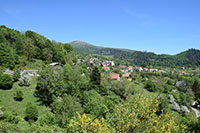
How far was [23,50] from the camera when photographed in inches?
1436

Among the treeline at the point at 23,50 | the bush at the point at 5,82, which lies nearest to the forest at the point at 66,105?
the bush at the point at 5,82

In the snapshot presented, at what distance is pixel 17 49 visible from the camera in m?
37.7

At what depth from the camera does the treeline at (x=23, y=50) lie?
29819mm

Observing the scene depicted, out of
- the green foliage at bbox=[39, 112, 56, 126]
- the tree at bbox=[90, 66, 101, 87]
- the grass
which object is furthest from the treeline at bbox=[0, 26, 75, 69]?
the green foliage at bbox=[39, 112, 56, 126]

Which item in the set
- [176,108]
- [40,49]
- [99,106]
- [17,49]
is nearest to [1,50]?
[17,49]

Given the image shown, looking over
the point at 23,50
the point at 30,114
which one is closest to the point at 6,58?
the point at 23,50

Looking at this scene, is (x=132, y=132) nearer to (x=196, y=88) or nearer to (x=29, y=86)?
(x=29, y=86)

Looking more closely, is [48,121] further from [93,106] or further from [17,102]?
[93,106]

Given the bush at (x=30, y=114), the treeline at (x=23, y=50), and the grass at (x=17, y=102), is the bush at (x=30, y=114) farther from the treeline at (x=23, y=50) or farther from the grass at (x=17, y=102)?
the treeline at (x=23, y=50)

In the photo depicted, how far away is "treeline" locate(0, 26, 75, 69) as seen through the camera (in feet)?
97.8

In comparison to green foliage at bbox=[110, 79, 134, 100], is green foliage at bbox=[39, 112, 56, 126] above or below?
above

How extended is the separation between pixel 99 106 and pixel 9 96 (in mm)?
14660

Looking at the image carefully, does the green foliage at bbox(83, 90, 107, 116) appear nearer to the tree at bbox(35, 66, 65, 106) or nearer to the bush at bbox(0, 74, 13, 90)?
the tree at bbox(35, 66, 65, 106)

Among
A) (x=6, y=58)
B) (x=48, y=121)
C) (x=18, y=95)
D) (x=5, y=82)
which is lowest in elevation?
(x=48, y=121)
